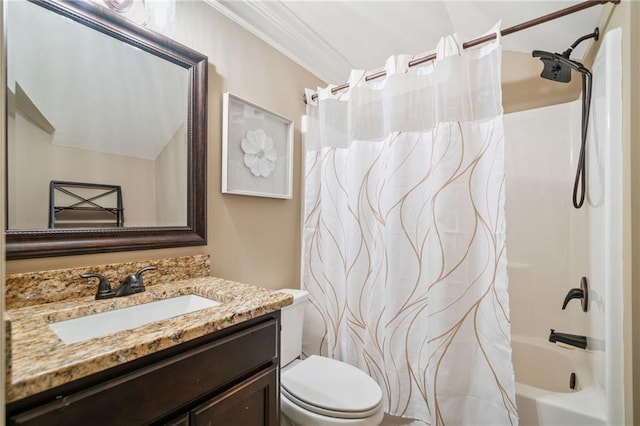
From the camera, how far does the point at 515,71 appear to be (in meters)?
1.93

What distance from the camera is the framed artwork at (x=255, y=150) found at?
158 cm

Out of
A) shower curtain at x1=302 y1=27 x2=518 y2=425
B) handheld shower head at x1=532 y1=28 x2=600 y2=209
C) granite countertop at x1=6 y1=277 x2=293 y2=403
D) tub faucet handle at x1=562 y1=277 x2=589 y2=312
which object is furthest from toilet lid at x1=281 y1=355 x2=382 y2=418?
handheld shower head at x1=532 y1=28 x2=600 y2=209

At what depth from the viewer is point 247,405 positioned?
983 mm

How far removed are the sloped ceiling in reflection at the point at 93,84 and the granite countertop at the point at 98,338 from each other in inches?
23.2

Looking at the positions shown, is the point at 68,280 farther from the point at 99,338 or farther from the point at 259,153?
the point at 259,153

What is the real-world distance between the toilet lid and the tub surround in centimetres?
52

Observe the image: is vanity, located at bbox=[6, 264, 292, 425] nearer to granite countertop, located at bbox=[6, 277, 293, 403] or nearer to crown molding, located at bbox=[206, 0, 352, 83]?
granite countertop, located at bbox=[6, 277, 293, 403]

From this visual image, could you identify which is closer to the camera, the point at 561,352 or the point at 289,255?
the point at 561,352

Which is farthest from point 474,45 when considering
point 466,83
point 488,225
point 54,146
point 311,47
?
point 54,146

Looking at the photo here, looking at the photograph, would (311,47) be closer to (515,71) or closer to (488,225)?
(515,71)

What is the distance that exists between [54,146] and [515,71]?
2.45m

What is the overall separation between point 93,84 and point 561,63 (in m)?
2.00

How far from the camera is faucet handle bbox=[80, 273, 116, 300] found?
3.50ft

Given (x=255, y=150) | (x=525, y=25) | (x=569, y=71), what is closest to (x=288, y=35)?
(x=255, y=150)
